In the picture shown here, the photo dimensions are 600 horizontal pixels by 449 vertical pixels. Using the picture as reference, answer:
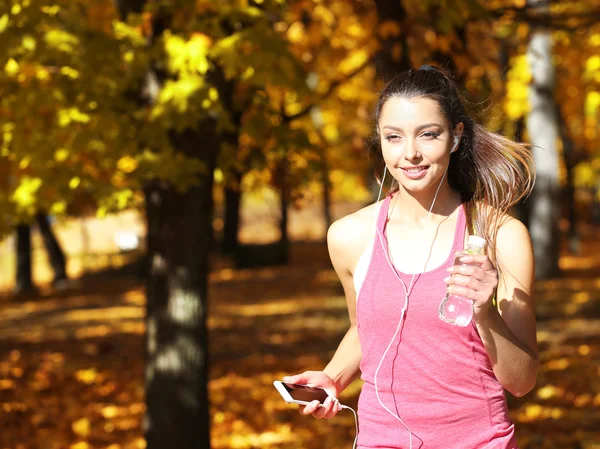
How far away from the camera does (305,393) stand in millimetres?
2984

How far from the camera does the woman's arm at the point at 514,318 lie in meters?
2.62

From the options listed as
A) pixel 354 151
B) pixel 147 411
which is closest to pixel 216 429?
pixel 147 411

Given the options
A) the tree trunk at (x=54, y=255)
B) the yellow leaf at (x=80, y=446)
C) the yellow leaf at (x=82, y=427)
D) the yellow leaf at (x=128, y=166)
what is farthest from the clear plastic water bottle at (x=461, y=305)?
the tree trunk at (x=54, y=255)

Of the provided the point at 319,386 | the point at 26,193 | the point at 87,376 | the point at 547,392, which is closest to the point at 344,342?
the point at 319,386

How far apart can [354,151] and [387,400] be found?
2279cm

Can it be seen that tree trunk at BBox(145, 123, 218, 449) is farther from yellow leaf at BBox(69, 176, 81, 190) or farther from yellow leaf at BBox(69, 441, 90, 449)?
yellow leaf at BBox(69, 441, 90, 449)

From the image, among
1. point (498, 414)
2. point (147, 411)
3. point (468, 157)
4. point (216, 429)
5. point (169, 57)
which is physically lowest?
point (216, 429)

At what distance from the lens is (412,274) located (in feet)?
9.14

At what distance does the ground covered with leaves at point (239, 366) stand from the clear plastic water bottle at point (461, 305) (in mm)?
4835

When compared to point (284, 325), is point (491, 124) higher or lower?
higher

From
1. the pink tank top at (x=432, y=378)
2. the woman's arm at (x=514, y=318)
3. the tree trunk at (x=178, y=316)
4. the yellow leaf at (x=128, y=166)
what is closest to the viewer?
the woman's arm at (x=514, y=318)

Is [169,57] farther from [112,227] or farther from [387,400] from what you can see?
[112,227]

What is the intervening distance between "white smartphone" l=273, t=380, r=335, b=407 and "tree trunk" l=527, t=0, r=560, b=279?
1363 centimetres

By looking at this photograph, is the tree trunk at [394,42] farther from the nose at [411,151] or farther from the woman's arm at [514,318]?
the woman's arm at [514,318]
